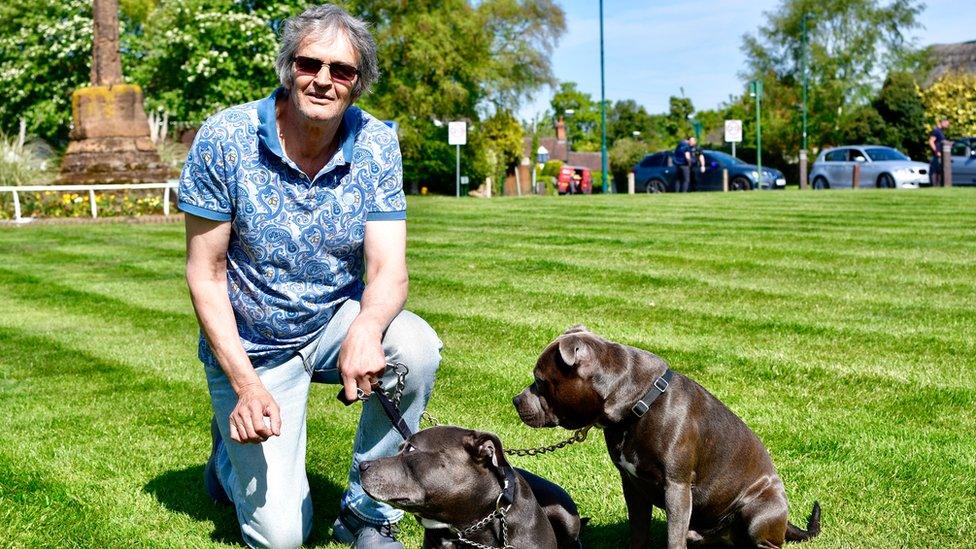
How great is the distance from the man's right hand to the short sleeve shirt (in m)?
0.45

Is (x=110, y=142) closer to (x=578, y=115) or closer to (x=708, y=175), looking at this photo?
(x=708, y=175)

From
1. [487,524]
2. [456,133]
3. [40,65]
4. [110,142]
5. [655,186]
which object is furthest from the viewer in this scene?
[40,65]

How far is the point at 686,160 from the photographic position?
3134 cm

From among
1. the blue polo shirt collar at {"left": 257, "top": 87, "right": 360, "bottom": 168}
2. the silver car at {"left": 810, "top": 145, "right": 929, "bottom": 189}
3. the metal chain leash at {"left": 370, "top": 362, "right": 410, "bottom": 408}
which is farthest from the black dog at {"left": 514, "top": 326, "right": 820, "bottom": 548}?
the silver car at {"left": 810, "top": 145, "right": 929, "bottom": 189}

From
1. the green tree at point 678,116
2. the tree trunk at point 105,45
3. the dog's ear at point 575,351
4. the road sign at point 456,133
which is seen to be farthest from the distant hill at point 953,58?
the dog's ear at point 575,351

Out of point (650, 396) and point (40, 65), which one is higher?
point (40, 65)

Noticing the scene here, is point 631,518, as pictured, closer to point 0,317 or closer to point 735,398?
point 735,398

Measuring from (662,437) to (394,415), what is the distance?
0.98 meters

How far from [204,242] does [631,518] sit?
6.12 ft

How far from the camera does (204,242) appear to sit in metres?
3.96

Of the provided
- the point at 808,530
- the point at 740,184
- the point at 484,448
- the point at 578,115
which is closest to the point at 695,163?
the point at 740,184

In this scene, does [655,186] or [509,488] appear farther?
[655,186]

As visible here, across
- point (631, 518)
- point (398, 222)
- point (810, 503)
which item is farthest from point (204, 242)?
point (810, 503)

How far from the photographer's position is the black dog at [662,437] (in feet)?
11.6
